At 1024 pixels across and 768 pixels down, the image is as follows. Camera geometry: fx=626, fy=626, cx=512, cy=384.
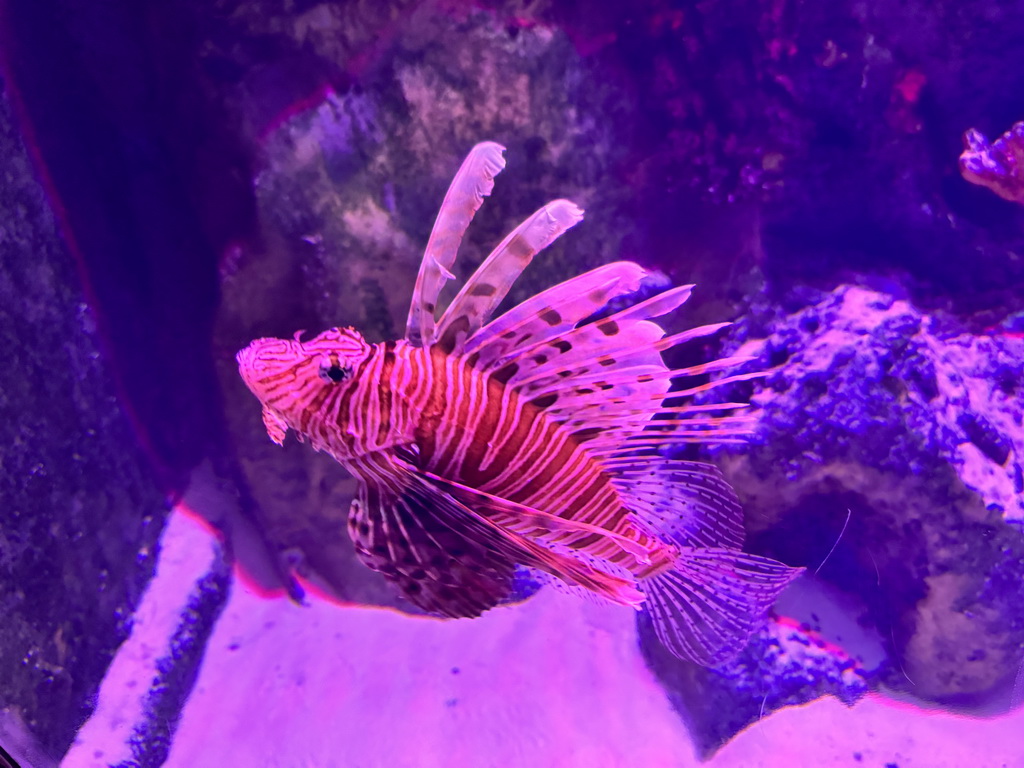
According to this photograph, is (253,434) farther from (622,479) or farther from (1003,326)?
(1003,326)

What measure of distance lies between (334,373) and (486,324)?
2.25 feet

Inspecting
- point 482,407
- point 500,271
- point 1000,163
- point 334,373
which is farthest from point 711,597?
point 1000,163

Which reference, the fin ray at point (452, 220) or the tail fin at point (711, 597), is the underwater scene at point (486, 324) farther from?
the fin ray at point (452, 220)

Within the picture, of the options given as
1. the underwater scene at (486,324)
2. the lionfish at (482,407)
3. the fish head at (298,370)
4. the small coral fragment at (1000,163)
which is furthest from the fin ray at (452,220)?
the small coral fragment at (1000,163)

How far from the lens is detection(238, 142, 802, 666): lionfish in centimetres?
149

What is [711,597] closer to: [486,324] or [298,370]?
[486,324]

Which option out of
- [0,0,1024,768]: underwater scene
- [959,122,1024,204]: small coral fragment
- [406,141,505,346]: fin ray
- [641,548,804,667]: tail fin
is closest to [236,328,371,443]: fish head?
[406,141,505,346]: fin ray

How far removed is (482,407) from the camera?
1.65 metres

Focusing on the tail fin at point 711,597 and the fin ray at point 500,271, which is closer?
the fin ray at point 500,271

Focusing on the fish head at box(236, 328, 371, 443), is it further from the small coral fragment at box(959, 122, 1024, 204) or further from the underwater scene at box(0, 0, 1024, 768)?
the small coral fragment at box(959, 122, 1024, 204)

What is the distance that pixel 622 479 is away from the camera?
205cm

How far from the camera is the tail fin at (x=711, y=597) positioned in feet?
7.18

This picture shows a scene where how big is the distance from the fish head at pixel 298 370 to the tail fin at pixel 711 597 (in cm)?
131

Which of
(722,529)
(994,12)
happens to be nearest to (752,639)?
(722,529)
